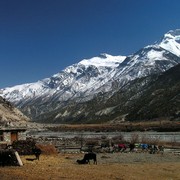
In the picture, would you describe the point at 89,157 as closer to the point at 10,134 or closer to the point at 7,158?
the point at 7,158

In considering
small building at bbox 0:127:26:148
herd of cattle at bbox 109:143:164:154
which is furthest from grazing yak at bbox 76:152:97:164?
small building at bbox 0:127:26:148

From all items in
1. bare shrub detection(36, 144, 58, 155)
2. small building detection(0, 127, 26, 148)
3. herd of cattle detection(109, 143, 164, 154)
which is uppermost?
small building detection(0, 127, 26, 148)

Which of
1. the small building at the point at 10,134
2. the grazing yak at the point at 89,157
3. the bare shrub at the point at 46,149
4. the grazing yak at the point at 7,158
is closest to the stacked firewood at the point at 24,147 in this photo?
the bare shrub at the point at 46,149

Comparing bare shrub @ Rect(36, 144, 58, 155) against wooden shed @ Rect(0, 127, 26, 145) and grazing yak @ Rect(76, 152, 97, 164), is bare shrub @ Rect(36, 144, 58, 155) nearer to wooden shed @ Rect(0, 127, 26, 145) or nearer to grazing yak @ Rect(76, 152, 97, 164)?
wooden shed @ Rect(0, 127, 26, 145)

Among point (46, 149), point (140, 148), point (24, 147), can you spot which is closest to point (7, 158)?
point (24, 147)

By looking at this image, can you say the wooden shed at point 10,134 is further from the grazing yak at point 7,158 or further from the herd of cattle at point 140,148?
the grazing yak at point 7,158

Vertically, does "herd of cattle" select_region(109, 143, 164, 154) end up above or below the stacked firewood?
below

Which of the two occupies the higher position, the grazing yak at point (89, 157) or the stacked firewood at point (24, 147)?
the stacked firewood at point (24, 147)

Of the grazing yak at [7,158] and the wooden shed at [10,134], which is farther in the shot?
the wooden shed at [10,134]

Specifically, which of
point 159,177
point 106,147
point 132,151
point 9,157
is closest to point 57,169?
point 9,157

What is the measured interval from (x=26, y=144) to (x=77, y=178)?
29.6 metres

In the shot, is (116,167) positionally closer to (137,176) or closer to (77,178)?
(137,176)

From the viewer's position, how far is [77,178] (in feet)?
119

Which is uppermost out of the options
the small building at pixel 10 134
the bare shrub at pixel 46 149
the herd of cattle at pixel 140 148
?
the small building at pixel 10 134
